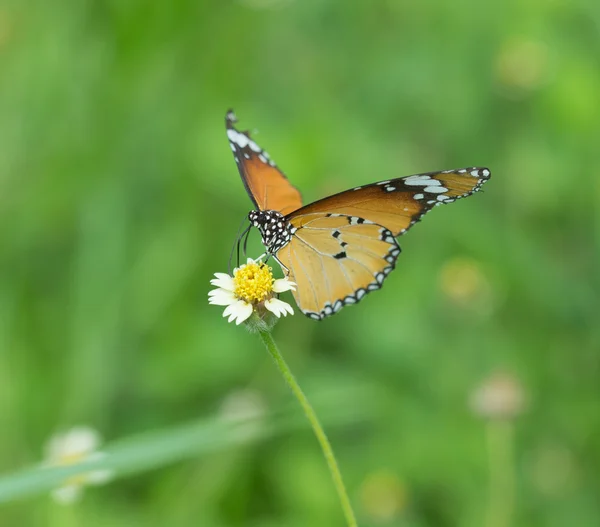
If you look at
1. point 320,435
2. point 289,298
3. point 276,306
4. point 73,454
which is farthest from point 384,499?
point 320,435

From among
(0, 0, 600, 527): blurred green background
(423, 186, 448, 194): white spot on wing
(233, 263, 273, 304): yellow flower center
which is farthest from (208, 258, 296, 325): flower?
(0, 0, 600, 527): blurred green background

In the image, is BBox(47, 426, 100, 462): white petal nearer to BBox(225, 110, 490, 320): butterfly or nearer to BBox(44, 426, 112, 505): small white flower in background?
BBox(44, 426, 112, 505): small white flower in background

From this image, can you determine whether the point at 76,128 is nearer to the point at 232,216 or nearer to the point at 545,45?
the point at 232,216

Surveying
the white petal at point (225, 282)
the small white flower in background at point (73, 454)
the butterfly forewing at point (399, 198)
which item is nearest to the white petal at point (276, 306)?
the white petal at point (225, 282)

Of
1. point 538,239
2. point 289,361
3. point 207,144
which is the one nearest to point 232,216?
point 207,144

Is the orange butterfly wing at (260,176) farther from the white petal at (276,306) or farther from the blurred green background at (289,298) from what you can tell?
the blurred green background at (289,298)
